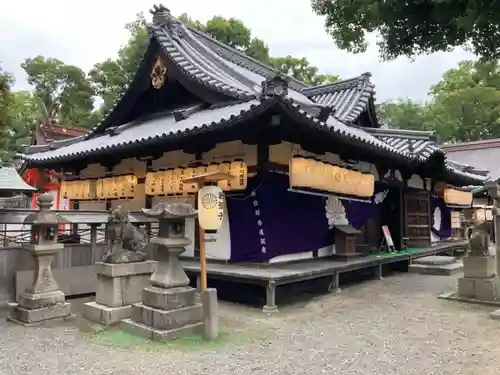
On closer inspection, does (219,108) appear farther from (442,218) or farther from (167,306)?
(442,218)

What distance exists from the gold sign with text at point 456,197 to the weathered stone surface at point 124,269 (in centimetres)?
1234

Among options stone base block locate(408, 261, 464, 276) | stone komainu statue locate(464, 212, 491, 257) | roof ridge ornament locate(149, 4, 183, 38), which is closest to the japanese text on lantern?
stone komainu statue locate(464, 212, 491, 257)

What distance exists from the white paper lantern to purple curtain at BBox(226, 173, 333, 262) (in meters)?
2.62

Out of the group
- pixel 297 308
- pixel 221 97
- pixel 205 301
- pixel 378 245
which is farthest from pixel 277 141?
pixel 378 245

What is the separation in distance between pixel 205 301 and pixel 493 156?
2851 centimetres

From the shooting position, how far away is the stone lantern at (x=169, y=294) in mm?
5875

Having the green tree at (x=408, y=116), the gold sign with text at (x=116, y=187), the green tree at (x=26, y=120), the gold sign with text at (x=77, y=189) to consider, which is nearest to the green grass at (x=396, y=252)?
the gold sign with text at (x=116, y=187)

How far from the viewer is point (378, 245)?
44.2ft

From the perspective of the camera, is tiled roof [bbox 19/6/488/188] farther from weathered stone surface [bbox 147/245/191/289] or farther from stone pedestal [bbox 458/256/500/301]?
stone pedestal [bbox 458/256/500/301]

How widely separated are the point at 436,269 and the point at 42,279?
32.9 feet

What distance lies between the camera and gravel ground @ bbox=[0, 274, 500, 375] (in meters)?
4.84

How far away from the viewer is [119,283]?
691cm

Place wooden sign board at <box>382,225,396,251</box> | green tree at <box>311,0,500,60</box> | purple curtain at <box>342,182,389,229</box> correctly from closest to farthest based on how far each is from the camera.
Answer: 1. green tree at <box>311,0,500,60</box>
2. purple curtain at <box>342,182,389,229</box>
3. wooden sign board at <box>382,225,396,251</box>

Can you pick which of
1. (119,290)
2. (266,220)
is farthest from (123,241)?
(266,220)
